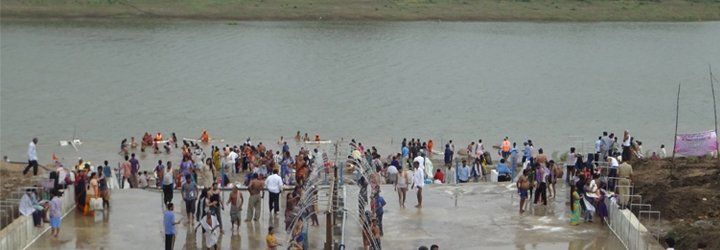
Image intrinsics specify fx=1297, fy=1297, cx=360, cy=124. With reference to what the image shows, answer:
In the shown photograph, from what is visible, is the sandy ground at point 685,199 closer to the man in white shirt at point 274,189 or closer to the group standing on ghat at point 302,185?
the group standing on ghat at point 302,185

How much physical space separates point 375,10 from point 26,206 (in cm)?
6665

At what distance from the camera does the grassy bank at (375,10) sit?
281 feet

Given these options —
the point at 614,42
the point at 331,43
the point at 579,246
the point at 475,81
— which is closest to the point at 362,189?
the point at 579,246

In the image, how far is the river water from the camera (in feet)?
165

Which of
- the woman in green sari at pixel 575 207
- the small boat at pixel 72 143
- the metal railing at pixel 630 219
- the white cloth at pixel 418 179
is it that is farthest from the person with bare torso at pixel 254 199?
the small boat at pixel 72 143

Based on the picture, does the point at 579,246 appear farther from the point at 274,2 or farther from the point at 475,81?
the point at 274,2

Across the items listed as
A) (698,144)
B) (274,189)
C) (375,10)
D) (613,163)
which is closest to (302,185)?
(274,189)

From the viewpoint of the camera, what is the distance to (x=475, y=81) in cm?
6625

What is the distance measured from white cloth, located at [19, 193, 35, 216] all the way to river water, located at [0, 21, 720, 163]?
18.4 metres

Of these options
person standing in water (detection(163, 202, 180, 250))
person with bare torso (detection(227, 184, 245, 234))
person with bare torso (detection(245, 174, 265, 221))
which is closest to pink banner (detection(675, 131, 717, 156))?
person with bare torso (detection(245, 174, 265, 221))

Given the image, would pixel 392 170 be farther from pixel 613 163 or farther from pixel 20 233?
pixel 20 233

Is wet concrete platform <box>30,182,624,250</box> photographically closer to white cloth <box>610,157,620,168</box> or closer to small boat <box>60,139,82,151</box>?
white cloth <box>610,157,620,168</box>

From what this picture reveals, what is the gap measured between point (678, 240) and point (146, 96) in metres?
38.9

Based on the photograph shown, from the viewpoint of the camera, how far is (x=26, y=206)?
75.2ft
